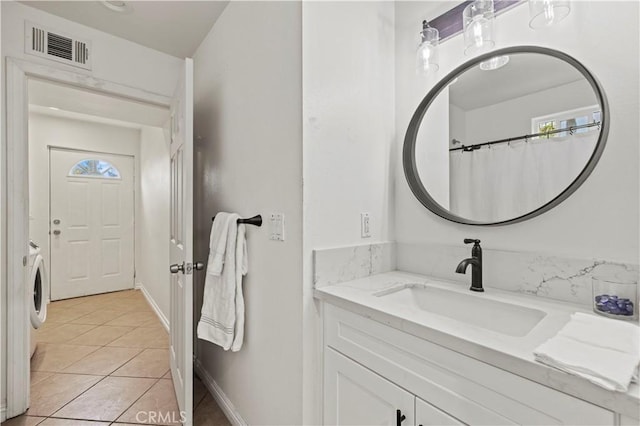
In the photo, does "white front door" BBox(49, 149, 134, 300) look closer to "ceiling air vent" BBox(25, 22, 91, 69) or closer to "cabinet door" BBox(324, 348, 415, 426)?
"ceiling air vent" BBox(25, 22, 91, 69)

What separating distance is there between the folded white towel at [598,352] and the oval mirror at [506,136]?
0.50m

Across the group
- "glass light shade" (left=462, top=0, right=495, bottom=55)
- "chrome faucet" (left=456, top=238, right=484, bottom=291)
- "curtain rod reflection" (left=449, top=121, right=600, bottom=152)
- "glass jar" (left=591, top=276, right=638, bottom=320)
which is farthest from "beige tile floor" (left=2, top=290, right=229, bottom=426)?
"glass light shade" (left=462, top=0, right=495, bottom=55)

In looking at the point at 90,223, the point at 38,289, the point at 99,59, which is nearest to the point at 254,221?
the point at 99,59

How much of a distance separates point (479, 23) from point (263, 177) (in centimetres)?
112

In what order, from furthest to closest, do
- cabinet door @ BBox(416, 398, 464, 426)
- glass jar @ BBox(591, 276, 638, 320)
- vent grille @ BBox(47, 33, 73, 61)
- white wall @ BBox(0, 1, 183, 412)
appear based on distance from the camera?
1. vent grille @ BBox(47, 33, 73, 61)
2. white wall @ BBox(0, 1, 183, 412)
3. glass jar @ BBox(591, 276, 638, 320)
4. cabinet door @ BBox(416, 398, 464, 426)

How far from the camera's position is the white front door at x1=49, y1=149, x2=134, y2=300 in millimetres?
4000

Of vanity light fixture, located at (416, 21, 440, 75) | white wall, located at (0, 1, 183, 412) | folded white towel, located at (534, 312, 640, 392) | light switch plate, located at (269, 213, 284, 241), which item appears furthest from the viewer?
white wall, located at (0, 1, 183, 412)

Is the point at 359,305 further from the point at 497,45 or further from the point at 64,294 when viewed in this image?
Answer: the point at 64,294

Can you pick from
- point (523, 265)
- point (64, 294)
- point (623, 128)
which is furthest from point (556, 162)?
point (64, 294)

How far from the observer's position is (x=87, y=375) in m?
2.16

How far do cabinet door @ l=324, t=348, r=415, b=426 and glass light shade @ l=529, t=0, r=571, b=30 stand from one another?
4.43ft

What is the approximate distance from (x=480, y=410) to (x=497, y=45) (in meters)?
1.34

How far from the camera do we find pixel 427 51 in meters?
1.39

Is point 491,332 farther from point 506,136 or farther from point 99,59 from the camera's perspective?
point 99,59
